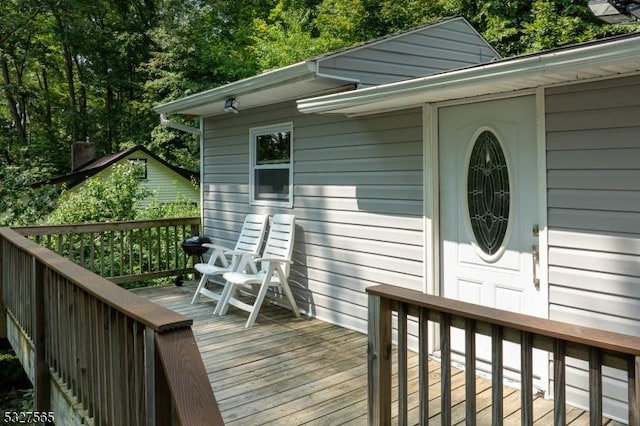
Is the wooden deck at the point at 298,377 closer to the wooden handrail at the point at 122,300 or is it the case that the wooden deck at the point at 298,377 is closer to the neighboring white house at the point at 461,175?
the neighboring white house at the point at 461,175

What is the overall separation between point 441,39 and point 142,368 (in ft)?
16.4

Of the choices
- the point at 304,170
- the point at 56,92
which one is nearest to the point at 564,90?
the point at 304,170

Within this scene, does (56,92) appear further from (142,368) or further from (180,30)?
(142,368)

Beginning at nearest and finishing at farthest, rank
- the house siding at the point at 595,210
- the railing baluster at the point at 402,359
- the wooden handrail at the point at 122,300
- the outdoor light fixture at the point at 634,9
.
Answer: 1. the wooden handrail at the point at 122,300
2. the railing baluster at the point at 402,359
3. the house siding at the point at 595,210
4. the outdoor light fixture at the point at 634,9

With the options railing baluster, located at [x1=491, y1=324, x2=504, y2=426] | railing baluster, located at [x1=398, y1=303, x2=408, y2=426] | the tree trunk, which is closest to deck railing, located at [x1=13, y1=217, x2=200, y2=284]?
railing baluster, located at [x1=398, y1=303, x2=408, y2=426]

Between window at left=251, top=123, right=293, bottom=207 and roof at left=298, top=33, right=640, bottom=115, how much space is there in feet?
4.58

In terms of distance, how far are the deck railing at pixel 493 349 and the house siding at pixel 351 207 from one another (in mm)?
2052

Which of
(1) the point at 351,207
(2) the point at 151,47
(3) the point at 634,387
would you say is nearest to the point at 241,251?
(1) the point at 351,207

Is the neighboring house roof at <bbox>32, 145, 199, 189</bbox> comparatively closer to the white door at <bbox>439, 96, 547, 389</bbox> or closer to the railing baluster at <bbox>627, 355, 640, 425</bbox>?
the white door at <bbox>439, 96, 547, 389</bbox>

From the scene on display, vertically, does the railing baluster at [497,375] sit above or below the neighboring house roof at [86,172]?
below

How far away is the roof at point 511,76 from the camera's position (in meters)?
2.48

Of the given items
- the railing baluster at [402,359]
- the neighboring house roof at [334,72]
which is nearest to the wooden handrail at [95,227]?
the neighboring house roof at [334,72]

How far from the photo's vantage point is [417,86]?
134 inches

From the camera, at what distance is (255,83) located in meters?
4.91
